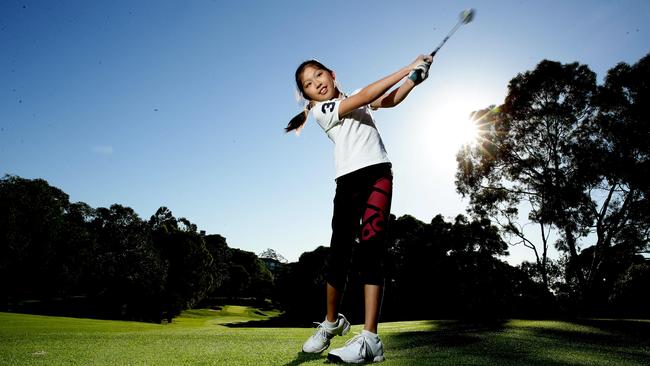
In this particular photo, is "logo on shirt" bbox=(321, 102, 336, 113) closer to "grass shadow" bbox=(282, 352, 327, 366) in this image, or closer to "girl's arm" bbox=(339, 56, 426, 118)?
"girl's arm" bbox=(339, 56, 426, 118)

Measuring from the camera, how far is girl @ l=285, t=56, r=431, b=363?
2721mm

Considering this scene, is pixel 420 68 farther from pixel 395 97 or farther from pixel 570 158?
pixel 570 158

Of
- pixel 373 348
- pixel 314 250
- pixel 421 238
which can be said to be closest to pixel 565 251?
pixel 421 238

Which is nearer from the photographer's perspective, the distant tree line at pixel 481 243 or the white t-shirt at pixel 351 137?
the white t-shirt at pixel 351 137

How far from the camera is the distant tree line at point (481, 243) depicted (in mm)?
19969

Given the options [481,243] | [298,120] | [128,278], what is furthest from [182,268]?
[298,120]

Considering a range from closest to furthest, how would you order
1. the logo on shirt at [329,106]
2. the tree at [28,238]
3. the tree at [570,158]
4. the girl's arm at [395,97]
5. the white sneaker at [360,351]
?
the white sneaker at [360,351] < the logo on shirt at [329,106] < the girl's arm at [395,97] < the tree at [570,158] < the tree at [28,238]

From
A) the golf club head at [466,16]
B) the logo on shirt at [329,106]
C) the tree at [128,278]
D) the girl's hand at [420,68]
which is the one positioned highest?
the golf club head at [466,16]

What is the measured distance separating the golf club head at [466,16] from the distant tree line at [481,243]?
20092mm

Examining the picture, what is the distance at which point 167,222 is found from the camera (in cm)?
5500

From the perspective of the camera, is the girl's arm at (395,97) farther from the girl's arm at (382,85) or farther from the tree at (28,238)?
the tree at (28,238)

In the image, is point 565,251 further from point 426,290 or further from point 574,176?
point 426,290

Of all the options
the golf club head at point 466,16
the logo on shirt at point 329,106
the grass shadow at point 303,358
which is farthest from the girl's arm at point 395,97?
the grass shadow at point 303,358

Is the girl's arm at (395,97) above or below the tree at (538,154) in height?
below
